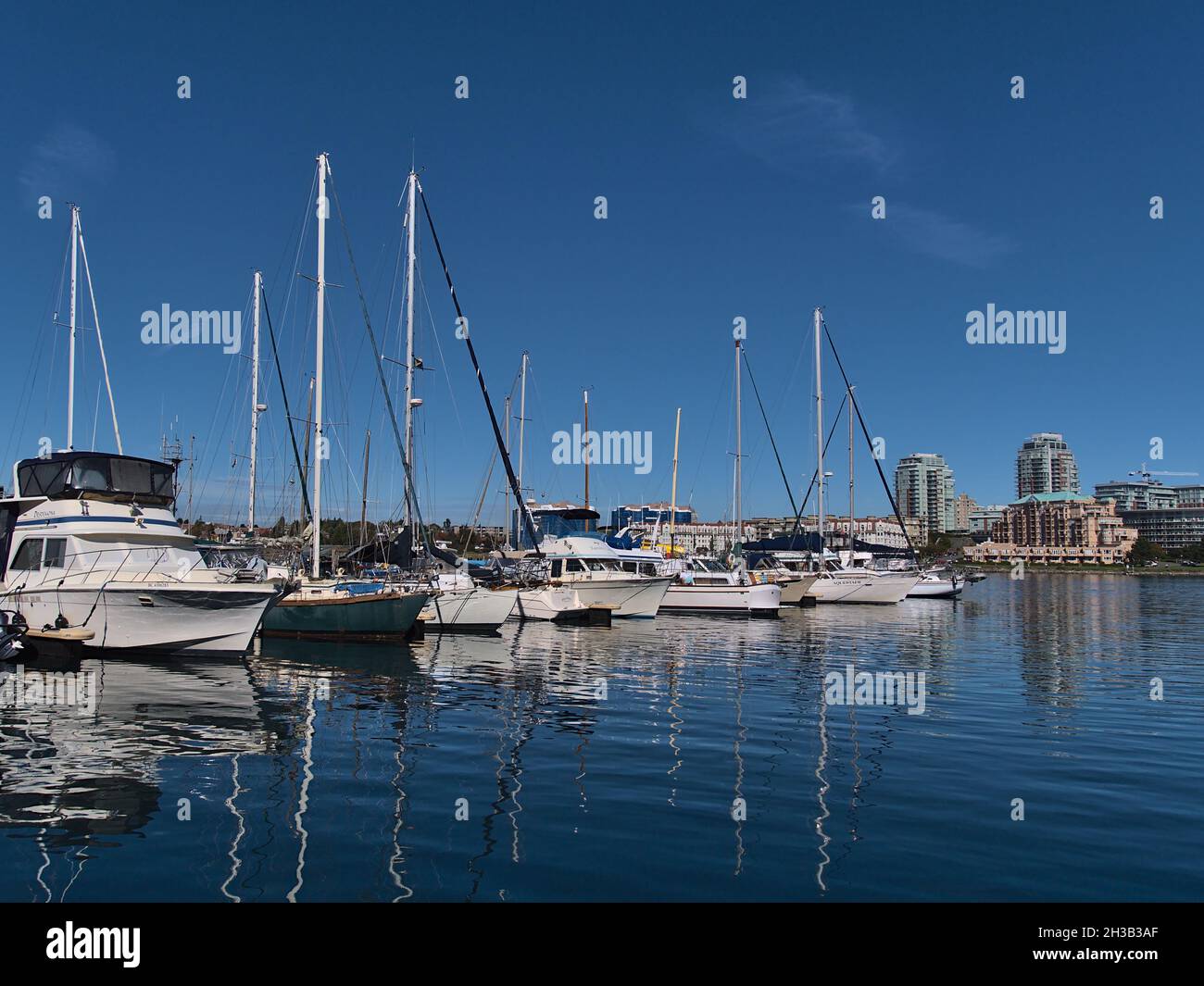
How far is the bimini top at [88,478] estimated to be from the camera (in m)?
26.2

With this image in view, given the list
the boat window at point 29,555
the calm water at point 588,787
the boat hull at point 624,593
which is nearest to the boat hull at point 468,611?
the boat hull at point 624,593

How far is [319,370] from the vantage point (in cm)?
2944

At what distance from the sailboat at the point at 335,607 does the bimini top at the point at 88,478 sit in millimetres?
5008

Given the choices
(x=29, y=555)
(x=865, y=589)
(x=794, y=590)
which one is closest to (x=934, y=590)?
(x=865, y=589)

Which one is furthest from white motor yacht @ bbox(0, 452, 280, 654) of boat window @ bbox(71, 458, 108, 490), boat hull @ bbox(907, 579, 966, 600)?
boat hull @ bbox(907, 579, 966, 600)

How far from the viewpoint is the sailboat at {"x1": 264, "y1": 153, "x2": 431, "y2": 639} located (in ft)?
95.7

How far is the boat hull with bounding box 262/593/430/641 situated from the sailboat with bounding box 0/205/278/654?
12.2 ft

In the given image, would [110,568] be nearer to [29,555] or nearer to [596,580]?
[29,555]

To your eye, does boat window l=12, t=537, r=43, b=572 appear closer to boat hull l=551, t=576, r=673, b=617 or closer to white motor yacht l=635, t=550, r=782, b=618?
boat hull l=551, t=576, r=673, b=617

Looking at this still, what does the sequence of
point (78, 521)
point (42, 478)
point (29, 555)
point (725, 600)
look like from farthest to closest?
point (725, 600), point (42, 478), point (29, 555), point (78, 521)

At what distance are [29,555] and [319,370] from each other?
9.97m

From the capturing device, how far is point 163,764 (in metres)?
12.6

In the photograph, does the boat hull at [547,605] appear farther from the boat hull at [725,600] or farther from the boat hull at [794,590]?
the boat hull at [794,590]
